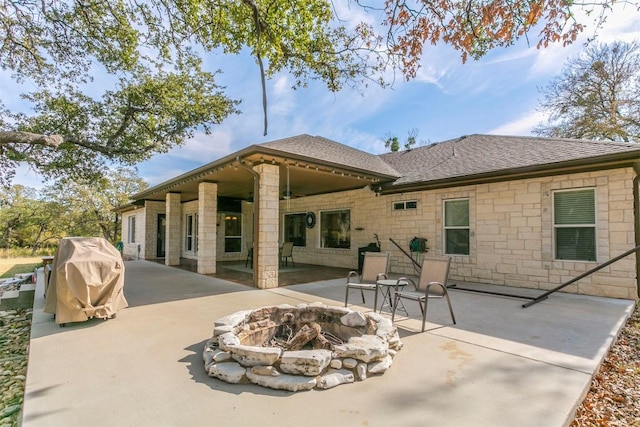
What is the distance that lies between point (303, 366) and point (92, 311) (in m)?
3.38

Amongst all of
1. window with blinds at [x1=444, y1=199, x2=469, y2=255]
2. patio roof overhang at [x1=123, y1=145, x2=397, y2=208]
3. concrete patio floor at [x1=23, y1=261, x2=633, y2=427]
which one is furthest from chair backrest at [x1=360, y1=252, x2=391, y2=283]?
window with blinds at [x1=444, y1=199, x2=469, y2=255]

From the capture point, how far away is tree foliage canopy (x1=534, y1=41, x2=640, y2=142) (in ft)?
43.2

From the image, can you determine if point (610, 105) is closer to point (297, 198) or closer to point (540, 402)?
point (297, 198)

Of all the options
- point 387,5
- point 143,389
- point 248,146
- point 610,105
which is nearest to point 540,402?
point 143,389

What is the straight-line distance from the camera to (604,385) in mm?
2697

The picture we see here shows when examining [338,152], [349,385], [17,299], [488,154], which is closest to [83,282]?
[17,299]

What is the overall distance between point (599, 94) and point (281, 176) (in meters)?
15.5

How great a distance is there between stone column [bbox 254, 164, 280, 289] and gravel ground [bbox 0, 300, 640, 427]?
377 cm

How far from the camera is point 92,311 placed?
4.10 metres

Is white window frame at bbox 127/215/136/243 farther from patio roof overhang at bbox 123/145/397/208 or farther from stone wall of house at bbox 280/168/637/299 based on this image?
stone wall of house at bbox 280/168/637/299

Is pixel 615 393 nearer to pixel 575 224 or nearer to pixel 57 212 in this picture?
pixel 575 224

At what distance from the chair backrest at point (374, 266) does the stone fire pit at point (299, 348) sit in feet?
5.83

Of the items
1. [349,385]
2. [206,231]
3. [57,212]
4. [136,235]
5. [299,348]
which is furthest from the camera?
[57,212]

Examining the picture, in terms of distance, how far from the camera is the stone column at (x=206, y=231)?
8805 mm
